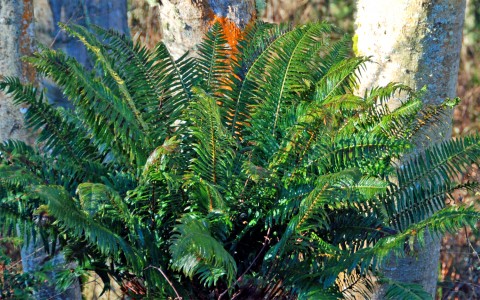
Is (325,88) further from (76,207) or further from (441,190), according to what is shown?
(76,207)

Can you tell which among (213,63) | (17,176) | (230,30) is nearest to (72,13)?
(230,30)

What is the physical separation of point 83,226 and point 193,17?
1735 millimetres

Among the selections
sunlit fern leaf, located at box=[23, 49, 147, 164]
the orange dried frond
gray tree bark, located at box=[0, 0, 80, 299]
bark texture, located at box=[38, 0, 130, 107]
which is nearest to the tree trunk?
the orange dried frond

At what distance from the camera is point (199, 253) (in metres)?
2.15

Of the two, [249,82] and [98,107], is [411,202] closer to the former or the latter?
[249,82]

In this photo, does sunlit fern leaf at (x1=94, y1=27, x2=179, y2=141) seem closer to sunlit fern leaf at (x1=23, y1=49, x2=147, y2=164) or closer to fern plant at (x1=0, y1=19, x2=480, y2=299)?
fern plant at (x1=0, y1=19, x2=480, y2=299)

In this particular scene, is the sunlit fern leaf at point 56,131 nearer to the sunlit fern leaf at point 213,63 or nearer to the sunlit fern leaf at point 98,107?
the sunlit fern leaf at point 98,107

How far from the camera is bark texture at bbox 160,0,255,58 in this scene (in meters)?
3.57

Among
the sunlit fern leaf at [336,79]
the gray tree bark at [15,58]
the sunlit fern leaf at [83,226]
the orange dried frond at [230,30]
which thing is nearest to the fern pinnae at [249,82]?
the sunlit fern leaf at [336,79]

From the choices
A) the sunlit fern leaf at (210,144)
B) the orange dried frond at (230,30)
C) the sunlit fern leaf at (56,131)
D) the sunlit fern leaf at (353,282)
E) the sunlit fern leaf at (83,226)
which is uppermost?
the orange dried frond at (230,30)

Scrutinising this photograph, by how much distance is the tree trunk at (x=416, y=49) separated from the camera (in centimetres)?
343

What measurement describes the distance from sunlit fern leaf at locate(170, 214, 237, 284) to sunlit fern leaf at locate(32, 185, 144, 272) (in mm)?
173

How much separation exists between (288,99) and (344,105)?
434 mm

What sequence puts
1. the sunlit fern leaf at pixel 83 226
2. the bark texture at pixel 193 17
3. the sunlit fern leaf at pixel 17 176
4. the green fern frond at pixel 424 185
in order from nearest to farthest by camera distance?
the sunlit fern leaf at pixel 83 226 < the sunlit fern leaf at pixel 17 176 < the green fern frond at pixel 424 185 < the bark texture at pixel 193 17
